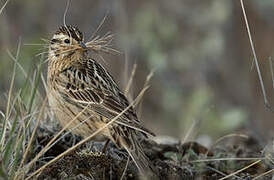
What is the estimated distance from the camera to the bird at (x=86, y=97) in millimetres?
5934

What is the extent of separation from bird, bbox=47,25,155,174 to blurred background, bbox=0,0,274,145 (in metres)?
4.15

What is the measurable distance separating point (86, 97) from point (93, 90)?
0.10m

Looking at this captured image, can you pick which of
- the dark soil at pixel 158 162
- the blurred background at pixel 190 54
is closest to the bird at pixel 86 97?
→ the dark soil at pixel 158 162

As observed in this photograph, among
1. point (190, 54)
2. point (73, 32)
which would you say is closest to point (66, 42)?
point (73, 32)

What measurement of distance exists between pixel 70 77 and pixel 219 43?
6.47m

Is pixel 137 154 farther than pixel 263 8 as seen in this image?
No

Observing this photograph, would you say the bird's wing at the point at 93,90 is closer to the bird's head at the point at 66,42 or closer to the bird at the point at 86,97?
the bird at the point at 86,97

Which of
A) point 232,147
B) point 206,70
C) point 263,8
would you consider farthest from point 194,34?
point 232,147

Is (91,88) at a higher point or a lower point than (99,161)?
higher

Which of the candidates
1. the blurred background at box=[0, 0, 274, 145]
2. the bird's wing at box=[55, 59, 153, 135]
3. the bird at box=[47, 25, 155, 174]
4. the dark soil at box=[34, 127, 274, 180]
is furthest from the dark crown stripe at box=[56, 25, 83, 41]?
the blurred background at box=[0, 0, 274, 145]

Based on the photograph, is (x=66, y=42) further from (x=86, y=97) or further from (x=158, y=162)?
(x=158, y=162)

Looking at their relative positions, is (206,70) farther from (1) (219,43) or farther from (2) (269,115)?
(2) (269,115)

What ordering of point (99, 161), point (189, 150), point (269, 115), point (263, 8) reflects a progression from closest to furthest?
1. point (99, 161)
2. point (189, 150)
3. point (263, 8)
4. point (269, 115)

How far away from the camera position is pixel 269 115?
14359mm
